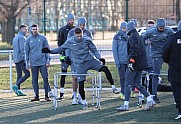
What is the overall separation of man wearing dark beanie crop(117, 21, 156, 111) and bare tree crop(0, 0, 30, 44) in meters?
9.09

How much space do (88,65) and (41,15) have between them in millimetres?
8102

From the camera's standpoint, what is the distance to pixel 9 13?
22.1m

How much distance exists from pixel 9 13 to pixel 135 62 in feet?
36.4

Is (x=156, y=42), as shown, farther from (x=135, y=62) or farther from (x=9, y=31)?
(x=9, y=31)

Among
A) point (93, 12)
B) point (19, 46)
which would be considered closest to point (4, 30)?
point (93, 12)

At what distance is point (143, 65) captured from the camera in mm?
12070

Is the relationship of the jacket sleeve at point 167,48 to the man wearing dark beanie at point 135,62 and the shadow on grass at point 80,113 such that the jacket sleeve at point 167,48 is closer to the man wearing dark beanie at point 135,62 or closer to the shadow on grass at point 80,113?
the man wearing dark beanie at point 135,62

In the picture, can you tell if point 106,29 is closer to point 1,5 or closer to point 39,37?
point 1,5

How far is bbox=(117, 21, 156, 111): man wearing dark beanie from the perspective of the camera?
1190 cm

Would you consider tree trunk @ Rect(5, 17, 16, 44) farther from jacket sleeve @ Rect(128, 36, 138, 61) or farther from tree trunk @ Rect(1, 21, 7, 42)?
jacket sleeve @ Rect(128, 36, 138, 61)

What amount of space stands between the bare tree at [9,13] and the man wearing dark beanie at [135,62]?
9087 millimetres

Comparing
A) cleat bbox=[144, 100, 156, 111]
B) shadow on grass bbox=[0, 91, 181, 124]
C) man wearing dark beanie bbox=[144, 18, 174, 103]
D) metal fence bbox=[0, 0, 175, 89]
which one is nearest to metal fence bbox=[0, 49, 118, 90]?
metal fence bbox=[0, 0, 175, 89]

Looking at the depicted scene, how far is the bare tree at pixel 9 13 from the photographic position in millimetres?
20734

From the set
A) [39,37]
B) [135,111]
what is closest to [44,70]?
[39,37]
